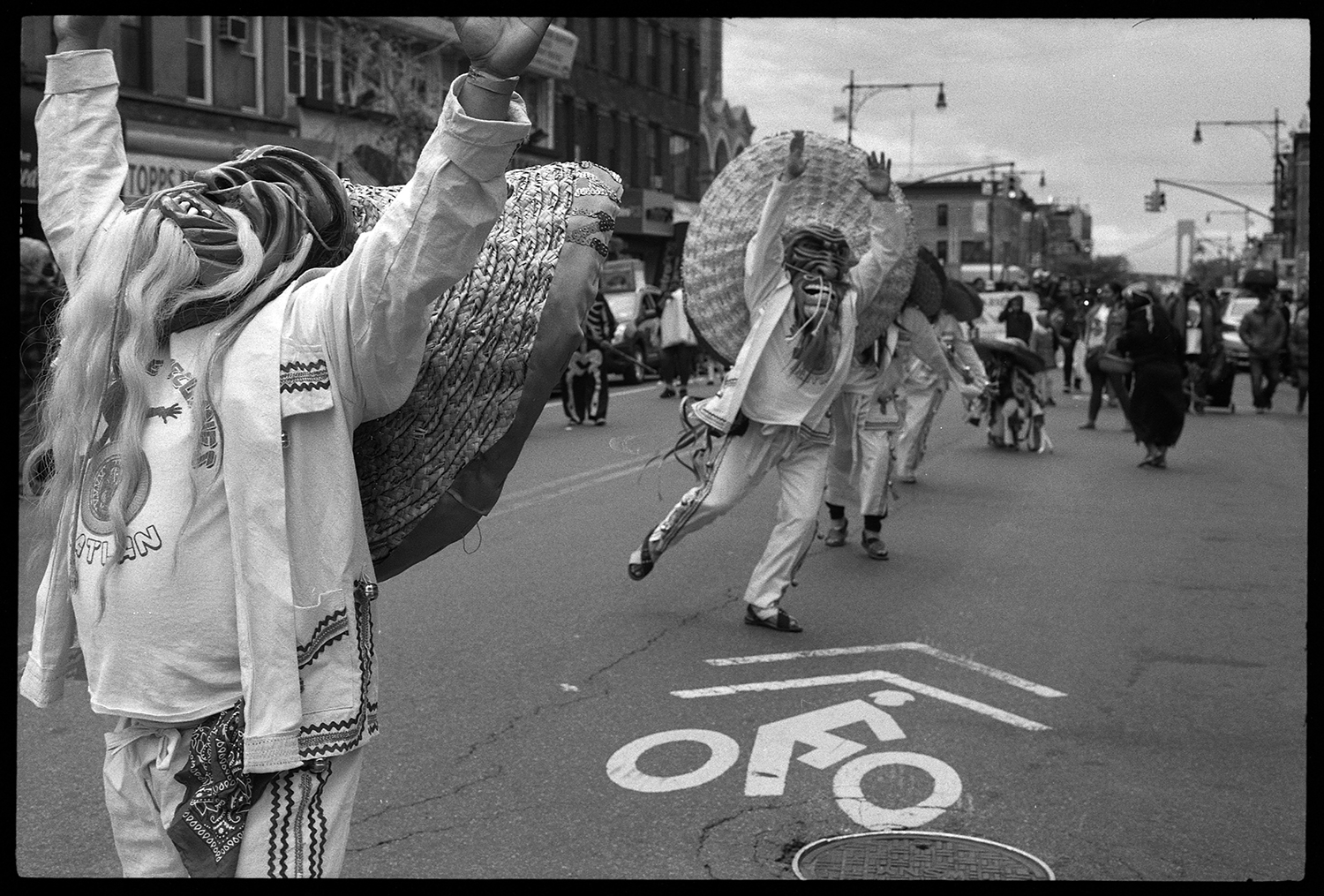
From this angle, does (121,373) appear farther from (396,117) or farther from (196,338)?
(396,117)

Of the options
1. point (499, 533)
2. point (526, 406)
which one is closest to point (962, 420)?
point (499, 533)

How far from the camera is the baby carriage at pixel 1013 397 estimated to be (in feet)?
52.4

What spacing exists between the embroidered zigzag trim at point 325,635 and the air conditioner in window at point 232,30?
79.8ft

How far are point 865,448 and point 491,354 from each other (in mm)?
6960

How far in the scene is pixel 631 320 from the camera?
2570 centimetres

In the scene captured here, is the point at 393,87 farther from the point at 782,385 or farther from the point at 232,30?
the point at 782,385

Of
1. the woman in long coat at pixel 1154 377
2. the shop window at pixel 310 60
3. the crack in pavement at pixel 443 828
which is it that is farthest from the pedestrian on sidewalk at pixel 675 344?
the crack in pavement at pixel 443 828

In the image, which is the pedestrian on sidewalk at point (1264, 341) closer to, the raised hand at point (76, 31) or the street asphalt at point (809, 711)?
the street asphalt at point (809, 711)

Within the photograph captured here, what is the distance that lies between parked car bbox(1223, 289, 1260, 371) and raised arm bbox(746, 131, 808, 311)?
2309 centimetres

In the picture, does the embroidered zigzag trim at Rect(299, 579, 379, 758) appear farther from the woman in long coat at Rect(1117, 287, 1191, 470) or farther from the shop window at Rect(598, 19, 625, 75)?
the shop window at Rect(598, 19, 625, 75)

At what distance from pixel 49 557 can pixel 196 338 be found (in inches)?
20.8

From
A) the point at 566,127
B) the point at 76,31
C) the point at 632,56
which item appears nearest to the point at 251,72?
the point at 566,127

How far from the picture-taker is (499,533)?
9852mm

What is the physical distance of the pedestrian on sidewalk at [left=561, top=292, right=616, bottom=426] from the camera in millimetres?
17156
